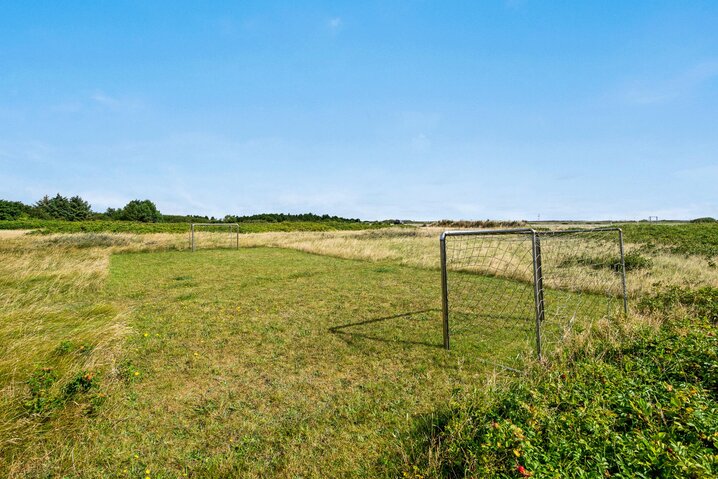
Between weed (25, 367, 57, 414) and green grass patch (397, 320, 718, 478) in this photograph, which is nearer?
green grass patch (397, 320, 718, 478)

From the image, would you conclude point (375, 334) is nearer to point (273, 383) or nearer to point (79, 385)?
point (273, 383)

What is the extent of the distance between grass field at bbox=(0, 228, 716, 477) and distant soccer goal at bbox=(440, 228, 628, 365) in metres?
0.18

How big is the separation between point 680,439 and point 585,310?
19.1 ft

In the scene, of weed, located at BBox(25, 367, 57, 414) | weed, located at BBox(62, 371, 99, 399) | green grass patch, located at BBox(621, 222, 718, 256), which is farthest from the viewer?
green grass patch, located at BBox(621, 222, 718, 256)

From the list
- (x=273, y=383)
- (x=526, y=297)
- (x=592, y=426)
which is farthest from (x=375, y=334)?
(x=526, y=297)

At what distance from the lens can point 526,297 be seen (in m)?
8.75

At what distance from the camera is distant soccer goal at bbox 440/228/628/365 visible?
16.7ft

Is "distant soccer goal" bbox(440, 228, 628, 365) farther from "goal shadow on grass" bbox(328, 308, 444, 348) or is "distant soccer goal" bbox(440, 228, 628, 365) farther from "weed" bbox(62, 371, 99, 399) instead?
"weed" bbox(62, 371, 99, 399)

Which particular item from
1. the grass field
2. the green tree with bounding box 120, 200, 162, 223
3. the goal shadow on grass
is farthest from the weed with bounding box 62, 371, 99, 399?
the green tree with bounding box 120, 200, 162, 223

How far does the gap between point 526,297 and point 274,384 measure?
7197mm

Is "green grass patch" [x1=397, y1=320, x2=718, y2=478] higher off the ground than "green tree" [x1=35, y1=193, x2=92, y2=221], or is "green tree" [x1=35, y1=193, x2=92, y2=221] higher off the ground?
"green tree" [x1=35, y1=193, x2=92, y2=221]

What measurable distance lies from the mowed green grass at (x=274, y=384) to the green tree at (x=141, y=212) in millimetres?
65384

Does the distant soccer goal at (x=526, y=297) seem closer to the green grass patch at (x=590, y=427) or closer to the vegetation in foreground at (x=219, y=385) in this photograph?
the vegetation in foreground at (x=219, y=385)

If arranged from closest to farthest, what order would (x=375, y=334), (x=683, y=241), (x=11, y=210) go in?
(x=375, y=334), (x=683, y=241), (x=11, y=210)
